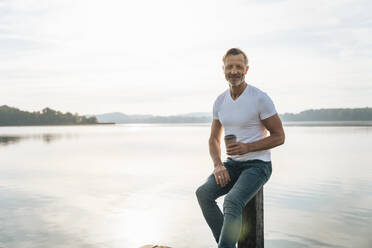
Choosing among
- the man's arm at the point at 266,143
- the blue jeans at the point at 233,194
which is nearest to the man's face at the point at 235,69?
the man's arm at the point at 266,143

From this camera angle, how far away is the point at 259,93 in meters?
4.04

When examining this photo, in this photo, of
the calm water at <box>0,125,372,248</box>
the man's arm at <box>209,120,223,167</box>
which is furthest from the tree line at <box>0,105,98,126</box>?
the man's arm at <box>209,120,223,167</box>

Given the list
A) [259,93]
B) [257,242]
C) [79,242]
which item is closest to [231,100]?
[259,93]

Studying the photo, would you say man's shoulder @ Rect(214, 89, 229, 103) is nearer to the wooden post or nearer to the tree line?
the wooden post

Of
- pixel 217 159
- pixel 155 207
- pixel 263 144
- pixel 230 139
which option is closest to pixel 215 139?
pixel 217 159

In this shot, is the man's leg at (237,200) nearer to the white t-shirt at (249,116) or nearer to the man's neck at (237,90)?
the white t-shirt at (249,116)

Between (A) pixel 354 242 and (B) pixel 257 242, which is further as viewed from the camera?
(A) pixel 354 242

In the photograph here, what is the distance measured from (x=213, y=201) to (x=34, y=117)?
16827cm

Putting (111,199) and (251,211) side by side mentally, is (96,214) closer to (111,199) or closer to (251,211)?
(111,199)

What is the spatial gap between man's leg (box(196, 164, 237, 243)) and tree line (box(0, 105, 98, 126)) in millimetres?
166940

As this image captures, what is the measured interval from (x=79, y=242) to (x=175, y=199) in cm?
461

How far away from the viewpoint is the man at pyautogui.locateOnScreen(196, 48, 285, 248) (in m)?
3.82

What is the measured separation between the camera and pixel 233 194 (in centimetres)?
378

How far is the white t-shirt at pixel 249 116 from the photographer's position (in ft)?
13.0
